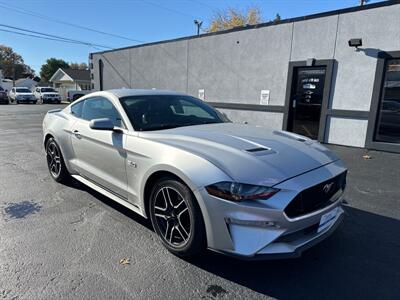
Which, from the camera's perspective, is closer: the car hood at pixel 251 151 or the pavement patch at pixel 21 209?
the car hood at pixel 251 151

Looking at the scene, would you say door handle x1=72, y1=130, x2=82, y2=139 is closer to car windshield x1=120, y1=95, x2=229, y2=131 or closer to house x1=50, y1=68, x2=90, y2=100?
car windshield x1=120, y1=95, x2=229, y2=131

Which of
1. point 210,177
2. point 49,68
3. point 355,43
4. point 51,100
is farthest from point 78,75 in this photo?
point 210,177

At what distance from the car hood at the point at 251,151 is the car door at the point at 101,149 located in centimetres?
48

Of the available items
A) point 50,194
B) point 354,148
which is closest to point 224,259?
point 50,194

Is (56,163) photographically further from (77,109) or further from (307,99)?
(307,99)

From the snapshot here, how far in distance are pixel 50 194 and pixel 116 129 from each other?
74.9 inches

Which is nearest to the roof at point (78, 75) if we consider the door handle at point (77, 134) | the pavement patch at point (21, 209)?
the door handle at point (77, 134)

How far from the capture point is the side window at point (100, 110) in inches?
143

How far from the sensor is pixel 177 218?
2.75 m

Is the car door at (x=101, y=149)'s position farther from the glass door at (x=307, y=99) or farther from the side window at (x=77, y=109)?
the glass door at (x=307, y=99)

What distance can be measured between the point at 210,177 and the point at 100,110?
2.30 meters

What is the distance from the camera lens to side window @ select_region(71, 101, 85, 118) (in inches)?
177

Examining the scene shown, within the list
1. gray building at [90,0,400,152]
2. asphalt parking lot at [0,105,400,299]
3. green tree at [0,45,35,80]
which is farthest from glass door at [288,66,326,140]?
green tree at [0,45,35,80]

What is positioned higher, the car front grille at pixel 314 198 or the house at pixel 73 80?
the house at pixel 73 80
